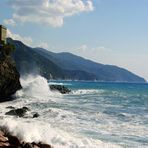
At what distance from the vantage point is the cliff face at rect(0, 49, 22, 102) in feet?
178

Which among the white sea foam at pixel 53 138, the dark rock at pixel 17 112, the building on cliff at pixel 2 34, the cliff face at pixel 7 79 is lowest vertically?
the white sea foam at pixel 53 138

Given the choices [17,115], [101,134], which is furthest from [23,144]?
[17,115]

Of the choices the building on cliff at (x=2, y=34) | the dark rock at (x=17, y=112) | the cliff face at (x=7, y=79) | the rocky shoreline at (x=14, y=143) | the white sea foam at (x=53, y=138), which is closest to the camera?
the rocky shoreline at (x=14, y=143)

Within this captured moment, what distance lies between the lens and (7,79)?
181ft

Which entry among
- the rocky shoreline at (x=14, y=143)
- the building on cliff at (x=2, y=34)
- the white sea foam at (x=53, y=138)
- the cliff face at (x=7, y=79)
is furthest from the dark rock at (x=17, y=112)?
the building on cliff at (x=2, y=34)

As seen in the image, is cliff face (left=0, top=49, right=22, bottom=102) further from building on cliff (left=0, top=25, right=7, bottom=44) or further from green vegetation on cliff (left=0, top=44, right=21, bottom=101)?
building on cliff (left=0, top=25, right=7, bottom=44)

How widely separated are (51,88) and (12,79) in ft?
107

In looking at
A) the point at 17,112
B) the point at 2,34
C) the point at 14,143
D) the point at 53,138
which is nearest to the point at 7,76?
the point at 2,34

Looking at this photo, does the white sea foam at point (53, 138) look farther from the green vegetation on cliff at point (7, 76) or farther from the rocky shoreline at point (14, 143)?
the green vegetation on cliff at point (7, 76)

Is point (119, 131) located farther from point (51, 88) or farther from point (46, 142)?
point (51, 88)

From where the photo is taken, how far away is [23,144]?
21281 millimetres

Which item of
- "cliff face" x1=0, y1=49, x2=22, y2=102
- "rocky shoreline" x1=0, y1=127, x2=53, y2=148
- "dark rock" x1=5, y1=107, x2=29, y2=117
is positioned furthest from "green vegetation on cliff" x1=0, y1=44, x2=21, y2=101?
"rocky shoreline" x1=0, y1=127, x2=53, y2=148

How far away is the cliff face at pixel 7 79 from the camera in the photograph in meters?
54.2

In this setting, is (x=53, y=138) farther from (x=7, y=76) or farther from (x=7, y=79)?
(x=7, y=76)
